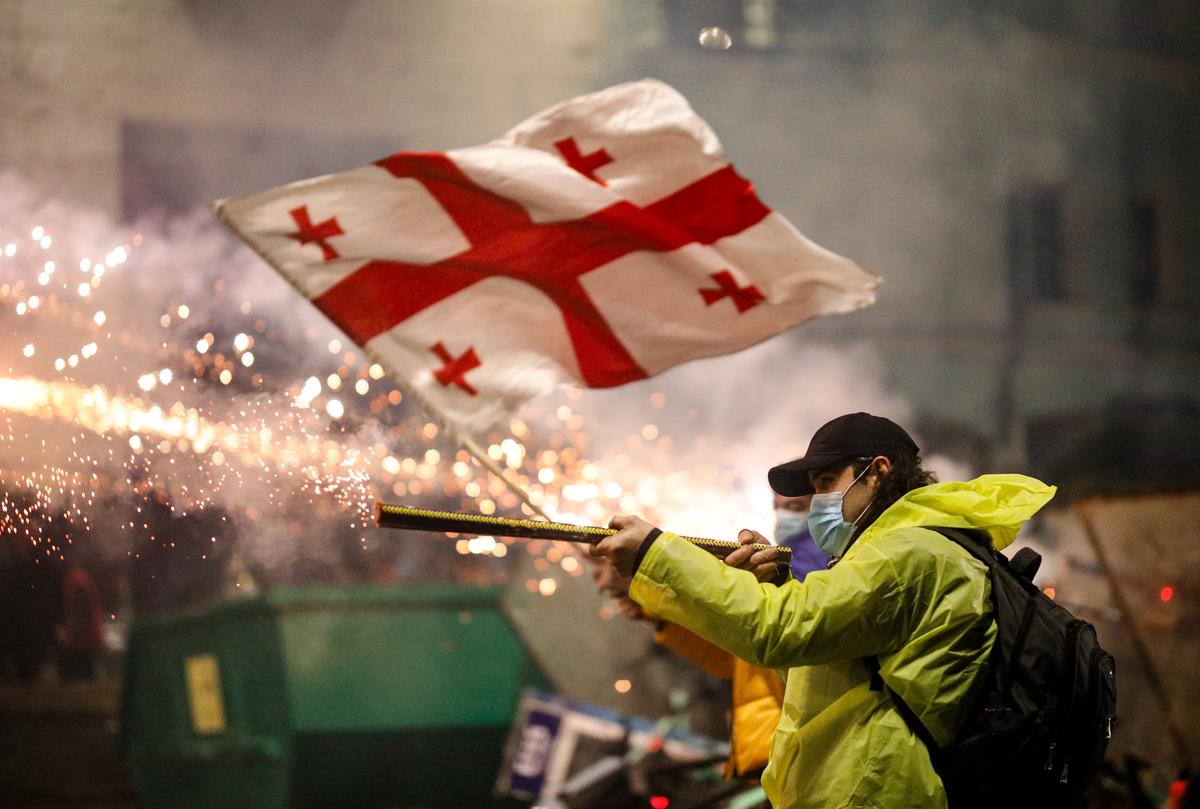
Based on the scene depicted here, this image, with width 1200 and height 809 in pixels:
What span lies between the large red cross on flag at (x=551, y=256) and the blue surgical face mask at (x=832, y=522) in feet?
4.18

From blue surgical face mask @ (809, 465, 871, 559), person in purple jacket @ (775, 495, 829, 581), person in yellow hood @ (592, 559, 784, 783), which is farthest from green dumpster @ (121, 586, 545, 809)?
blue surgical face mask @ (809, 465, 871, 559)

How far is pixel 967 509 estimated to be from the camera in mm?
2395

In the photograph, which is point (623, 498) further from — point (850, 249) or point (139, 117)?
point (139, 117)

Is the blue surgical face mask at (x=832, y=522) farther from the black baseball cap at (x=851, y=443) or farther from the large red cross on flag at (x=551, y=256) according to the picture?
the large red cross on flag at (x=551, y=256)

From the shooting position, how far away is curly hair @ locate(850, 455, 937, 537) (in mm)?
2529

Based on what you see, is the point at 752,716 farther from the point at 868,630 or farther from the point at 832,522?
the point at 868,630

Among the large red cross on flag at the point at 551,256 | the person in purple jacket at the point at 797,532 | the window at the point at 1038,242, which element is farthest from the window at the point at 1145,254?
the person in purple jacket at the point at 797,532

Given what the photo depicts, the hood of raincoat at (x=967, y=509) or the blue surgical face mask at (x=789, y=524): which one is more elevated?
the hood of raincoat at (x=967, y=509)

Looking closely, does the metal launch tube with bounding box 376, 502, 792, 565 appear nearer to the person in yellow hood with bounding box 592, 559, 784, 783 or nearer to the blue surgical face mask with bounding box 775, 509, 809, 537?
the person in yellow hood with bounding box 592, 559, 784, 783

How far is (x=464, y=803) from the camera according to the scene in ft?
23.6

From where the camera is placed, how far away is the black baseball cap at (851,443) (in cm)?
254

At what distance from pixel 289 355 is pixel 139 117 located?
2.25 metres

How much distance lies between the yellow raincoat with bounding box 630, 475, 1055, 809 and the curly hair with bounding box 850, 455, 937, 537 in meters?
0.21

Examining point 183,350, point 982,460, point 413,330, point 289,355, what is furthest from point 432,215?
point 982,460
